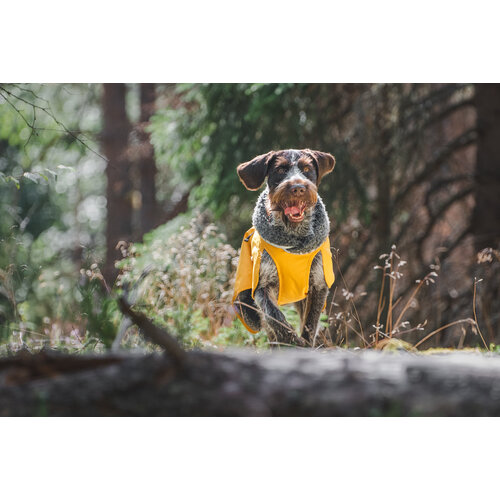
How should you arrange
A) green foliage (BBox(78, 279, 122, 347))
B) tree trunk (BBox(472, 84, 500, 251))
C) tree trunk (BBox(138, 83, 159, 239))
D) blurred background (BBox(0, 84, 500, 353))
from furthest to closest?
tree trunk (BBox(138, 83, 159, 239)), tree trunk (BBox(472, 84, 500, 251)), blurred background (BBox(0, 84, 500, 353)), green foliage (BBox(78, 279, 122, 347))

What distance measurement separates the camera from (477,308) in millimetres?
6359

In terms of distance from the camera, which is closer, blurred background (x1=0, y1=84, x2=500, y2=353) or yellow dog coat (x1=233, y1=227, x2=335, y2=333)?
yellow dog coat (x1=233, y1=227, x2=335, y2=333)

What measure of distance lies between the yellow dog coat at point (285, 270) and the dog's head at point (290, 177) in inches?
9.7

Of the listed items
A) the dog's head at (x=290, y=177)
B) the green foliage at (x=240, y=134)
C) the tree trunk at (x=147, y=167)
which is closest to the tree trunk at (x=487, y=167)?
the green foliage at (x=240, y=134)

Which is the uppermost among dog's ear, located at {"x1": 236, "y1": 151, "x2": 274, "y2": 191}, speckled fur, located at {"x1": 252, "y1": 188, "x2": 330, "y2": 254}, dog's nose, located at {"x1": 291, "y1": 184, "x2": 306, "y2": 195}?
dog's ear, located at {"x1": 236, "y1": 151, "x2": 274, "y2": 191}

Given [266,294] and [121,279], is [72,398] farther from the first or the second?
[121,279]

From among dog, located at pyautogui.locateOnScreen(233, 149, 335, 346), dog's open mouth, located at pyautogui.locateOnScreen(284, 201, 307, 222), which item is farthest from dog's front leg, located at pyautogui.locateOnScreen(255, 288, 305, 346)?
dog's open mouth, located at pyautogui.locateOnScreen(284, 201, 307, 222)

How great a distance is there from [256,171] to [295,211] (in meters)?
0.44

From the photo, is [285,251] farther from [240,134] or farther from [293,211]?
[240,134]

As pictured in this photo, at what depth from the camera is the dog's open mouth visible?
4.05 metres

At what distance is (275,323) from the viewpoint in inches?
155

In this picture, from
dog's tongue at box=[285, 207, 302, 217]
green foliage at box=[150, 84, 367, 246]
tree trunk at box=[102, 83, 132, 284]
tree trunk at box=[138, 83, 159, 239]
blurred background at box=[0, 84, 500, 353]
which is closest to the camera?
dog's tongue at box=[285, 207, 302, 217]

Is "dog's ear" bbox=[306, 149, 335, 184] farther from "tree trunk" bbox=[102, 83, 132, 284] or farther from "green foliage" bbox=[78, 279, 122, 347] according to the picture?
"tree trunk" bbox=[102, 83, 132, 284]

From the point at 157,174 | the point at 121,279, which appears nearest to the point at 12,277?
the point at 121,279
